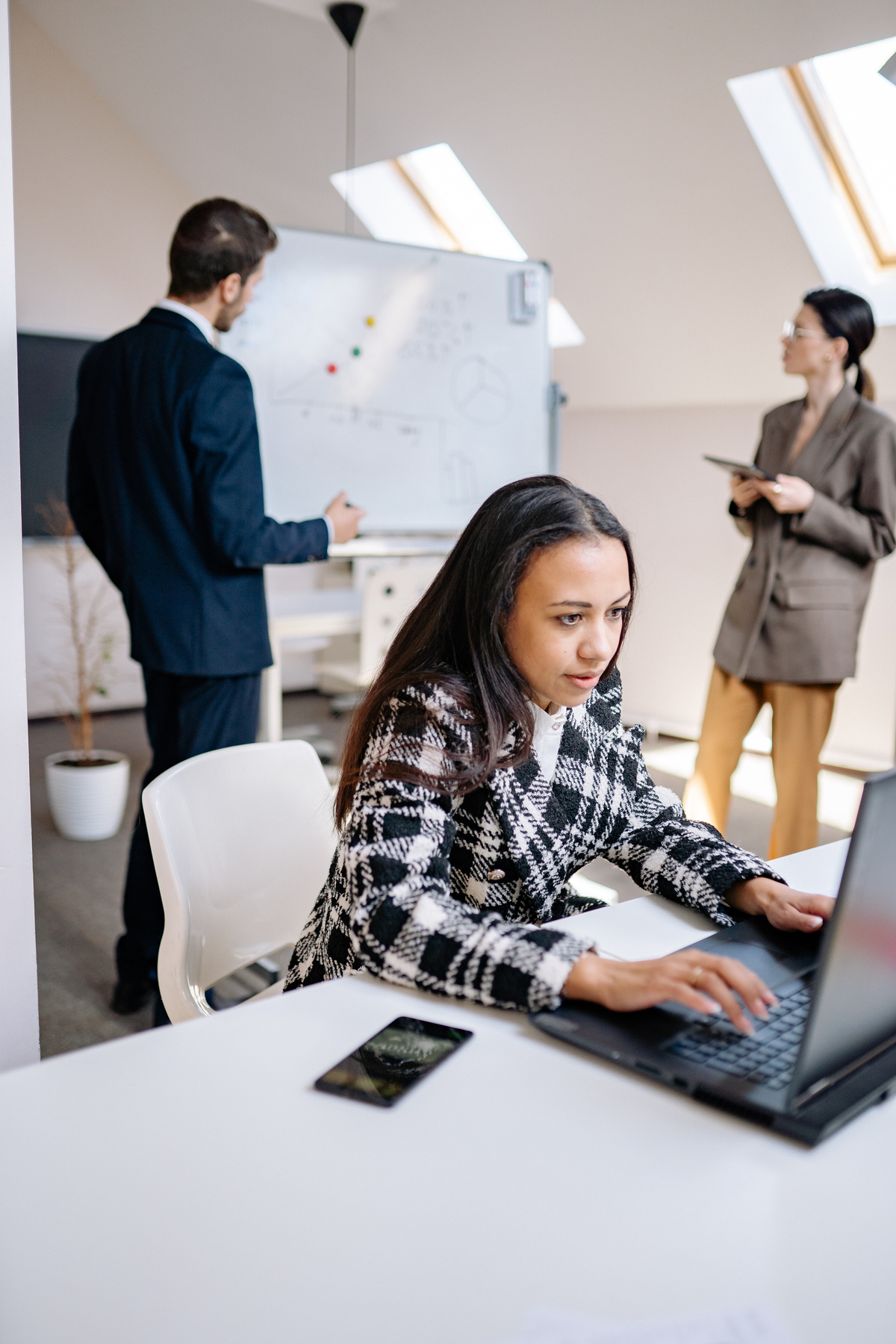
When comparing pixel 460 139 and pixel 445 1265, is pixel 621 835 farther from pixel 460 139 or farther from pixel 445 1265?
pixel 460 139

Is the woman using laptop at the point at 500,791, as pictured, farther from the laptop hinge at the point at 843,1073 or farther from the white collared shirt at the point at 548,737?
the laptop hinge at the point at 843,1073

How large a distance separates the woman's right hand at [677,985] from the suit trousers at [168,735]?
1429mm

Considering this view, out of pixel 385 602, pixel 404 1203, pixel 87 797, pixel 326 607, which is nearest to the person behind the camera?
pixel 404 1203

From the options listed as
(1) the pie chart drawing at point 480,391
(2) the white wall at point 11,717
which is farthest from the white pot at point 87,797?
(2) the white wall at point 11,717

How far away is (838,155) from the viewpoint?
3.59 meters

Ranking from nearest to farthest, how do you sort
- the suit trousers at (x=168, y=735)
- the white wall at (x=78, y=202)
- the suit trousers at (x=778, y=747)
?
the suit trousers at (x=168, y=735) < the suit trousers at (x=778, y=747) < the white wall at (x=78, y=202)

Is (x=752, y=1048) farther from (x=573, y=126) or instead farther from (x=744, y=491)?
(x=573, y=126)

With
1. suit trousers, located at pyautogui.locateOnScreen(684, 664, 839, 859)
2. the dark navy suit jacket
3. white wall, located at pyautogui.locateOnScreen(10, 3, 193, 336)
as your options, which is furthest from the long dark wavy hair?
white wall, located at pyautogui.locateOnScreen(10, 3, 193, 336)

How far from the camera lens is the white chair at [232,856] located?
1.29 m

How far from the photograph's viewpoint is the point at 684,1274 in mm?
621

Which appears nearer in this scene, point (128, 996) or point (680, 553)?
point (128, 996)

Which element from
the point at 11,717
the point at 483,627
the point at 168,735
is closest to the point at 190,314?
the point at 168,735

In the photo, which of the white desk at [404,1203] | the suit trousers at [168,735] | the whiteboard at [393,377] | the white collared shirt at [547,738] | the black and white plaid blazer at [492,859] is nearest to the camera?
the white desk at [404,1203]

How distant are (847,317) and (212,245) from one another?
1.49 m
